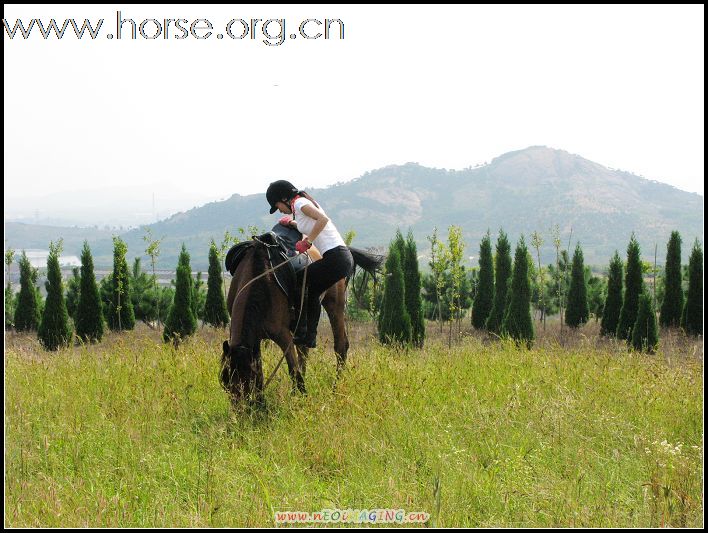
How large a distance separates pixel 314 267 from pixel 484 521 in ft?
11.6

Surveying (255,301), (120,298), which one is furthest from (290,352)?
(120,298)

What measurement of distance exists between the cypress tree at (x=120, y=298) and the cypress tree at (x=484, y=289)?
1003 centimetres

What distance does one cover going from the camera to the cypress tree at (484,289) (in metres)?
19.3

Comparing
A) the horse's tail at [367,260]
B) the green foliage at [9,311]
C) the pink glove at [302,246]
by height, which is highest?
the pink glove at [302,246]

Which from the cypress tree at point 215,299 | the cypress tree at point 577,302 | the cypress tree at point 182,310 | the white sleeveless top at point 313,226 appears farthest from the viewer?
the cypress tree at point 577,302

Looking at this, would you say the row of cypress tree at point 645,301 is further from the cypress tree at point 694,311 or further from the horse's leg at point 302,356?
the horse's leg at point 302,356

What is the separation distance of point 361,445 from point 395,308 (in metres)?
9.38


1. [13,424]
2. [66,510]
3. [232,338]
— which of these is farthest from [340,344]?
[66,510]

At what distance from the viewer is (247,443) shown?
5867mm

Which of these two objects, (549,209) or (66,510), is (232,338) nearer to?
(66,510)

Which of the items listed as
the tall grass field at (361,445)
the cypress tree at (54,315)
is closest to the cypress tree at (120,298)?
the cypress tree at (54,315)

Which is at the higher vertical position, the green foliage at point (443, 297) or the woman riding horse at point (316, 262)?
the woman riding horse at point (316, 262)

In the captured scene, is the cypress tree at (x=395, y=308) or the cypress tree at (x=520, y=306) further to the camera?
the cypress tree at (x=520, y=306)

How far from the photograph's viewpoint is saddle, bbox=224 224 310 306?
6825 mm
